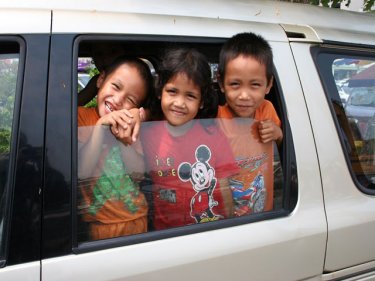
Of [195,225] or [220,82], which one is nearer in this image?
[195,225]

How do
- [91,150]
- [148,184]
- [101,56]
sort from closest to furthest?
[91,150], [148,184], [101,56]

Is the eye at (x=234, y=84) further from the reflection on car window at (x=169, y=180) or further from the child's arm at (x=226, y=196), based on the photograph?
the child's arm at (x=226, y=196)

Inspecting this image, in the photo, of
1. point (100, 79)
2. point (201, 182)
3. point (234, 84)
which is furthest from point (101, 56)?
point (201, 182)

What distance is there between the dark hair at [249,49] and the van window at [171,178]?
53 millimetres

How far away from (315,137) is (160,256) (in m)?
0.79

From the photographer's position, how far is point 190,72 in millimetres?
1720

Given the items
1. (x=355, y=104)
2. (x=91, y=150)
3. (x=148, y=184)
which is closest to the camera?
(x=91, y=150)

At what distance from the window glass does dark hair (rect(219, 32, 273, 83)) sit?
78 centimetres

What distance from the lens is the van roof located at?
141 cm

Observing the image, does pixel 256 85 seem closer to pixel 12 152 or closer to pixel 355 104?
pixel 355 104

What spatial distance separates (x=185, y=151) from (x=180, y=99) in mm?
219

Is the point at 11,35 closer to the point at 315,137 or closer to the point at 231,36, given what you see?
A: the point at 231,36

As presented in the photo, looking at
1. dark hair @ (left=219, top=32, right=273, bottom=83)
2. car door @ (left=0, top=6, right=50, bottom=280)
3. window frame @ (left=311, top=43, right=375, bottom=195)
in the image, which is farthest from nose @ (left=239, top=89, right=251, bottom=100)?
car door @ (left=0, top=6, right=50, bottom=280)

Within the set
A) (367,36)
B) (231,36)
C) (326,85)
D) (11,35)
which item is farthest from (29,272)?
(367,36)
